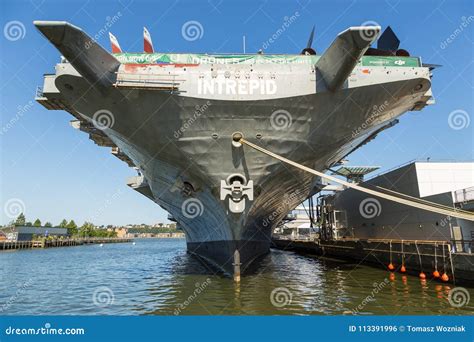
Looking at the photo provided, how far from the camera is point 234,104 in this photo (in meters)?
Result: 9.53

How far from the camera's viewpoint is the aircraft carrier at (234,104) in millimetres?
9359

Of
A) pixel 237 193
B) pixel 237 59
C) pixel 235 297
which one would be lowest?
pixel 235 297

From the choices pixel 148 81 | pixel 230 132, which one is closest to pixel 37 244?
pixel 148 81

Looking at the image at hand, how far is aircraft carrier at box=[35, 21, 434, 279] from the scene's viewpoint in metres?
9.36

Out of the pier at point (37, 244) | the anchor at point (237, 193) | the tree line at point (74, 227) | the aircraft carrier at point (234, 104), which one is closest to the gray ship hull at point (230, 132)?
the aircraft carrier at point (234, 104)

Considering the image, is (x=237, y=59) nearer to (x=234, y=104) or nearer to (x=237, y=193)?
(x=234, y=104)

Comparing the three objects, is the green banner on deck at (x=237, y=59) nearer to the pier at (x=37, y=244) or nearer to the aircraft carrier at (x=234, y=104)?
the aircraft carrier at (x=234, y=104)

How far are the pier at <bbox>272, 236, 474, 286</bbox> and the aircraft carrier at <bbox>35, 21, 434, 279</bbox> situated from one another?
528cm

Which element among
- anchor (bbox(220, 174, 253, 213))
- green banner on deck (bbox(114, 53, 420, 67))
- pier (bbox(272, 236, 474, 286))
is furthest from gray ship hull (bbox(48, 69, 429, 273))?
pier (bbox(272, 236, 474, 286))

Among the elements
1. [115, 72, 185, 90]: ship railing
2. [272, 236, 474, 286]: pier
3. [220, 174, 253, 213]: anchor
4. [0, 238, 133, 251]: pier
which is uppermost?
[115, 72, 185, 90]: ship railing

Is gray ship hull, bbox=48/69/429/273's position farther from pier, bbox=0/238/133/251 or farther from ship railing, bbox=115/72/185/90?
pier, bbox=0/238/133/251

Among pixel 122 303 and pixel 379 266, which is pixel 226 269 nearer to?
pixel 122 303

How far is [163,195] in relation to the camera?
14.6 m

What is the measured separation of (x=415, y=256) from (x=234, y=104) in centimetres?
1003
